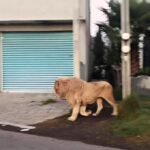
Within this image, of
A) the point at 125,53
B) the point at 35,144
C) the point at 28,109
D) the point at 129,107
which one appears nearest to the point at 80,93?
the point at 129,107

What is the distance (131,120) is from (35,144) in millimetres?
2702

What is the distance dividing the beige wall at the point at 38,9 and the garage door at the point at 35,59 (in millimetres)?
774

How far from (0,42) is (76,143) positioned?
9525 millimetres

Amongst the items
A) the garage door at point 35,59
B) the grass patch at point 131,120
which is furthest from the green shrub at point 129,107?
the garage door at point 35,59

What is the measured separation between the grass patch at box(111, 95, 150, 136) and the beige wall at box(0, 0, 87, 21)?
6.14m

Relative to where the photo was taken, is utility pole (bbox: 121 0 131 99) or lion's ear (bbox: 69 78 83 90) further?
utility pole (bbox: 121 0 131 99)

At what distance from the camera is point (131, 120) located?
11953 mm

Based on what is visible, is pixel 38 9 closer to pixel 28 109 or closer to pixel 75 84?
pixel 28 109

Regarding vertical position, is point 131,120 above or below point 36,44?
below

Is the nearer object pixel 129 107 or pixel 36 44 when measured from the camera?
pixel 129 107

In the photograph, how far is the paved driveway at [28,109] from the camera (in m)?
13.4

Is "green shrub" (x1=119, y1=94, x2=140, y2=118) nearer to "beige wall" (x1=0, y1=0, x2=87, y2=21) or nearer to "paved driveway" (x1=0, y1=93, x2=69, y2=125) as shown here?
"paved driveway" (x1=0, y1=93, x2=69, y2=125)

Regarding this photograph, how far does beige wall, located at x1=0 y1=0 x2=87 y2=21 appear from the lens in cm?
1818

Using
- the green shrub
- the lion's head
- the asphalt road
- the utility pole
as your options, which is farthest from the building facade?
the asphalt road
